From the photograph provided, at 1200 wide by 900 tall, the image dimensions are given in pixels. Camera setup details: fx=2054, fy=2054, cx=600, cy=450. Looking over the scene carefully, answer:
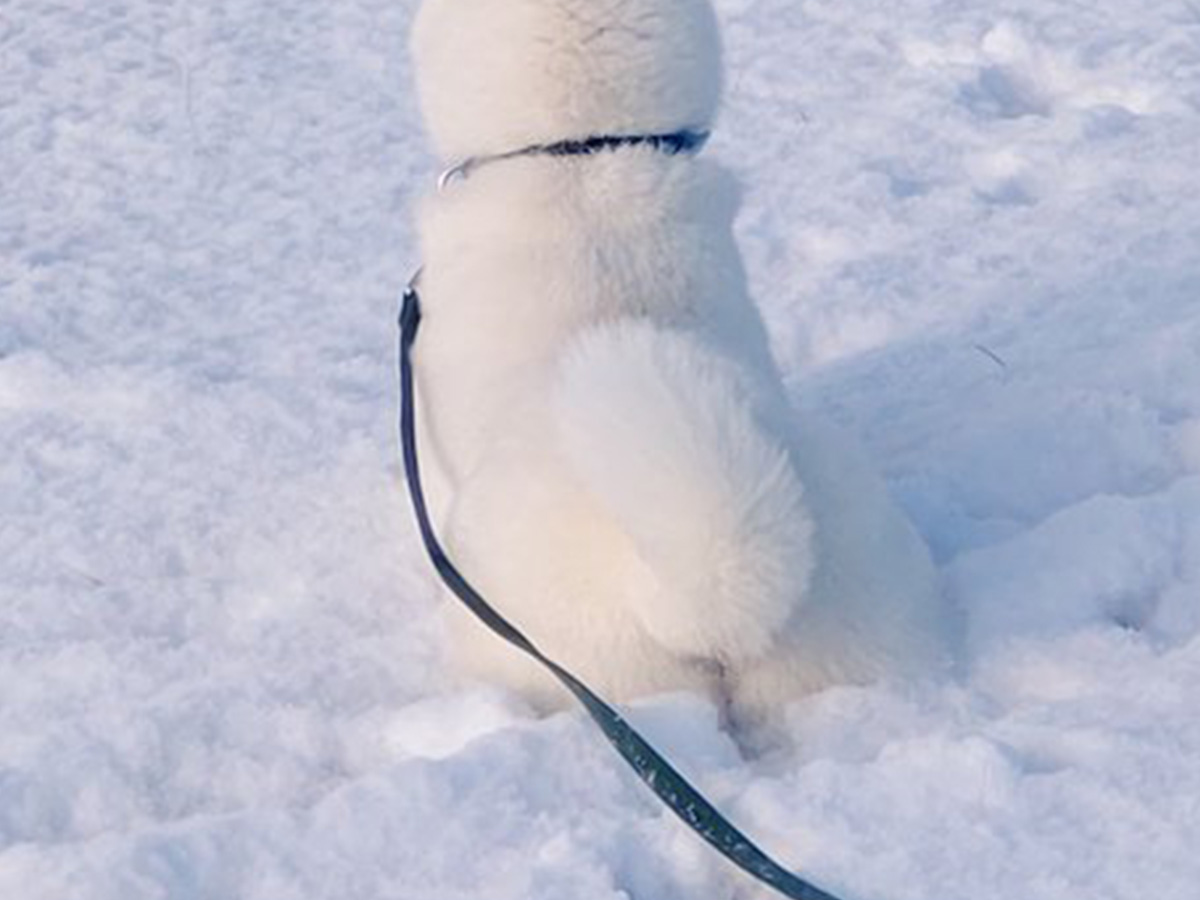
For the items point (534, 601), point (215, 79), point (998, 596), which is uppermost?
point (534, 601)

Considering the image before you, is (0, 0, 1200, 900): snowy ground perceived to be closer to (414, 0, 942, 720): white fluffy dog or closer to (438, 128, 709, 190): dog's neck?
(414, 0, 942, 720): white fluffy dog

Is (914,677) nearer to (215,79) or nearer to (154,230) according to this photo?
(154,230)

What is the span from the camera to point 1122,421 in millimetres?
3225

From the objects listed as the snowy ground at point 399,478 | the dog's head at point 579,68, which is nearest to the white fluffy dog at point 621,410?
the dog's head at point 579,68

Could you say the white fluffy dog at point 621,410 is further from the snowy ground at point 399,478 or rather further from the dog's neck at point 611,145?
the snowy ground at point 399,478

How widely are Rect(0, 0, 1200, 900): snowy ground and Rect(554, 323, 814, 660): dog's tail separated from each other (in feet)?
0.82

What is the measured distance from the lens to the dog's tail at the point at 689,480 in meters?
2.12

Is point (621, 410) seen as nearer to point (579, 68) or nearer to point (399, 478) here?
point (579, 68)

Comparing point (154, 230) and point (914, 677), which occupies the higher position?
point (914, 677)

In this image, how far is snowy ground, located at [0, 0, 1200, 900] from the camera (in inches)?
90.8

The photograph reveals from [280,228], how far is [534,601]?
204 cm

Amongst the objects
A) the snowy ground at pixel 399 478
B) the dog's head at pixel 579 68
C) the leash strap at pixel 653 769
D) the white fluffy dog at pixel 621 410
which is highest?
the dog's head at pixel 579 68

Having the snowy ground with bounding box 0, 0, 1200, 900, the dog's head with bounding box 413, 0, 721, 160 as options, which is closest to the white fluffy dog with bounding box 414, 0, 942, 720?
the dog's head with bounding box 413, 0, 721, 160

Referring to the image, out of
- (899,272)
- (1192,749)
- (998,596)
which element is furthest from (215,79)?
(1192,749)
